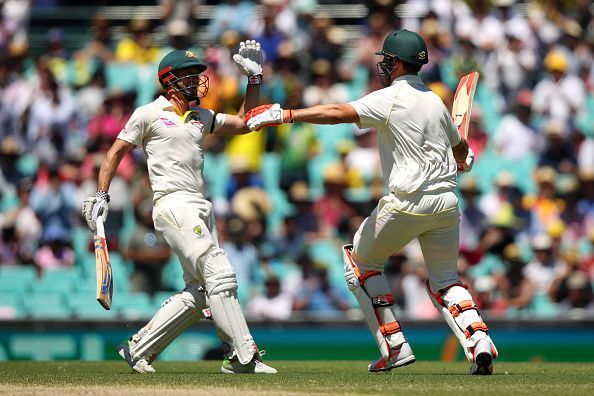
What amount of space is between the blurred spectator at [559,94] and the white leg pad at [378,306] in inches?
314

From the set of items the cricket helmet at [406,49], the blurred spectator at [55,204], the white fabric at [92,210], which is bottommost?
the blurred spectator at [55,204]

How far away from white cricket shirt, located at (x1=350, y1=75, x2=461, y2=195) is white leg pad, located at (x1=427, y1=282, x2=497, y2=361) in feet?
2.34

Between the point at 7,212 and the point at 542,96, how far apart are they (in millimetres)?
7056

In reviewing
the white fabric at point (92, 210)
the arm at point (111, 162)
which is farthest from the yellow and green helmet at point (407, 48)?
the white fabric at point (92, 210)

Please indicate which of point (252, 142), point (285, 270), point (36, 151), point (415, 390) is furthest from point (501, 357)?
point (36, 151)

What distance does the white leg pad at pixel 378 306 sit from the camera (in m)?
8.11

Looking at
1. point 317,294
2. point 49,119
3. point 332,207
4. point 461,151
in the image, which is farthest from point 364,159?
point 461,151

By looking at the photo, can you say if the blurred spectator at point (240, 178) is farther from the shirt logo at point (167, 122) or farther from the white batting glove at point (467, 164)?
the white batting glove at point (467, 164)

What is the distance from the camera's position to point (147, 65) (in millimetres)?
16828

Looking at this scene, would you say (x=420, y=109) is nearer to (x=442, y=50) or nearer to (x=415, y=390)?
(x=415, y=390)

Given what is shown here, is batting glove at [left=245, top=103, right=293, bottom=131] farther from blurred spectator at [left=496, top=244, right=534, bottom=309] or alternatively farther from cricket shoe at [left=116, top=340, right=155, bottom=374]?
blurred spectator at [left=496, top=244, right=534, bottom=309]

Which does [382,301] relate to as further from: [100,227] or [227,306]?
[100,227]

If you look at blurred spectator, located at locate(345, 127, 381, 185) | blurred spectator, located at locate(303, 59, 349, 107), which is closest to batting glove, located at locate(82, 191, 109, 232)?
blurred spectator, located at locate(345, 127, 381, 185)

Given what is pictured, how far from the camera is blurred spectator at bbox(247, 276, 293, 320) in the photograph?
42.8ft
